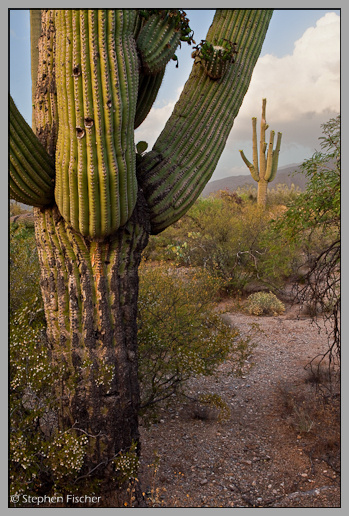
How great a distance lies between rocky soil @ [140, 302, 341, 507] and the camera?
3799 mm

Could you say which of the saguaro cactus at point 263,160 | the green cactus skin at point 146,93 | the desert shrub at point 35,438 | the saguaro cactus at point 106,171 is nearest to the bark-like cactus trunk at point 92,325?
the saguaro cactus at point 106,171

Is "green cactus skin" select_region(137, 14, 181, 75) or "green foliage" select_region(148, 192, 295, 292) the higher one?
"green cactus skin" select_region(137, 14, 181, 75)

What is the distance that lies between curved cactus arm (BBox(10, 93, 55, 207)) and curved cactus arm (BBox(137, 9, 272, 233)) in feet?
2.69

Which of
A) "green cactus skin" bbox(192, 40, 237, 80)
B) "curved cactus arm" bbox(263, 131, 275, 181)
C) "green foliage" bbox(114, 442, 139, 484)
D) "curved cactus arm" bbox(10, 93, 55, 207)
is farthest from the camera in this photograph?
"curved cactus arm" bbox(263, 131, 275, 181)

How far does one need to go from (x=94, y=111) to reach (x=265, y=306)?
8187mm

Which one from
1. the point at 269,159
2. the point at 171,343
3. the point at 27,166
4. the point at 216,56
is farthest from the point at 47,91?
the point at 269,159

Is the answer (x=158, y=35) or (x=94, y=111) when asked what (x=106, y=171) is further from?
(x=158, y=35)

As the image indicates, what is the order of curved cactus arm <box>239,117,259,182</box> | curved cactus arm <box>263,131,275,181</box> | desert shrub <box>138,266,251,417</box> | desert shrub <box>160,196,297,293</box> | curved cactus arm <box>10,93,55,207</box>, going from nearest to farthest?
curved cactus arm <box>10,93,55,207</box>
desert shrub <box>138,266,251,417</box>
desert shrub <box>160,196,297,293</box>
curved cactus arm <box>263,131,275,181</box>
curved cactus arm <box>239,117,259,182</box>

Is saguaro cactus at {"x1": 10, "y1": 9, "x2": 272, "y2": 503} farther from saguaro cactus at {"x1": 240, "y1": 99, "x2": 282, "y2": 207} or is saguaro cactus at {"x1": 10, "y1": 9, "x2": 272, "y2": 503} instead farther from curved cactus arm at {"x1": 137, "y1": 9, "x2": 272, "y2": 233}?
saguaro cactus at {"x1": 240, "y1": 99, "x2": 282, "y2": 207}

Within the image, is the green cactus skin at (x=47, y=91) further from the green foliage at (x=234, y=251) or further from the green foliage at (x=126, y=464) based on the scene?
the green foliage at (x=234, y=251)

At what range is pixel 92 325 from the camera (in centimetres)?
333

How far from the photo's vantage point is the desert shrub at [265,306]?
10.1 m

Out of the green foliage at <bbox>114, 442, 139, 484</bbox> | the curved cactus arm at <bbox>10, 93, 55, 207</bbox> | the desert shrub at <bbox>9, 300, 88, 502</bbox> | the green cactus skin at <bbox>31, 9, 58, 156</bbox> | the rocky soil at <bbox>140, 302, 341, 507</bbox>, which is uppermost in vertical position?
the green cactus skin at <bbox>31, 9, 58, 156</bbox>

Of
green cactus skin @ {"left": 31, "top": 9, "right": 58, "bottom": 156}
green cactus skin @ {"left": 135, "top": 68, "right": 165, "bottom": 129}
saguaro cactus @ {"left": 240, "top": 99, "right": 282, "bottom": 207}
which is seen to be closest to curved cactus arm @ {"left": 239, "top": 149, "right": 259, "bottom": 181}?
saguaro cactus @ {"left": 240, "top": 99, "right": 282, "bottom": 207}
